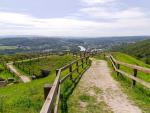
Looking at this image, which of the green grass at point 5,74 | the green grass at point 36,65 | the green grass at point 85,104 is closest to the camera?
the green grass at point 85,104

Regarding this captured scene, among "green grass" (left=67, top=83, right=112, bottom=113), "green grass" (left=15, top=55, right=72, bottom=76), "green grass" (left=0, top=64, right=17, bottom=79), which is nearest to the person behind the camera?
"green grass" (left=67, top=83, right=112, bottom=113)

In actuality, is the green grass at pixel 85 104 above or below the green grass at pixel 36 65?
above

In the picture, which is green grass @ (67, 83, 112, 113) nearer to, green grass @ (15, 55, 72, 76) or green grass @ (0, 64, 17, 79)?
green grass @ (0, 64, 17, 79)

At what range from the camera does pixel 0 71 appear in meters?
→ 62.2

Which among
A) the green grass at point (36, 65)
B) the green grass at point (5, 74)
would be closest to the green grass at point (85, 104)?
the green grass at point (5, 74)

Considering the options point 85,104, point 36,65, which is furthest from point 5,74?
point 85,104

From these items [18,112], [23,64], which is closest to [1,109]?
[18,112]

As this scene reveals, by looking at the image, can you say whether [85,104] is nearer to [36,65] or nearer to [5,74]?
[5,74]

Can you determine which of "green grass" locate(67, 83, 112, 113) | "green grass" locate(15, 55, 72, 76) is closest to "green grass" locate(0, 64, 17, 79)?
"green grass" locate(15, 55, 72, 76)

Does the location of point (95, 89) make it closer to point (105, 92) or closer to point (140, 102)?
point (105, 92)

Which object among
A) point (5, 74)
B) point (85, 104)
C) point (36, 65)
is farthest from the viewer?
point (36, 65)

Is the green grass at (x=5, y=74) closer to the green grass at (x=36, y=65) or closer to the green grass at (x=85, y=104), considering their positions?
the green grass at (x=36, y=65)

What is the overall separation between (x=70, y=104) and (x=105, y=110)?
5.33 feet

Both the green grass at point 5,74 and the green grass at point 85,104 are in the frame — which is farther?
the green grass at point 5,74
